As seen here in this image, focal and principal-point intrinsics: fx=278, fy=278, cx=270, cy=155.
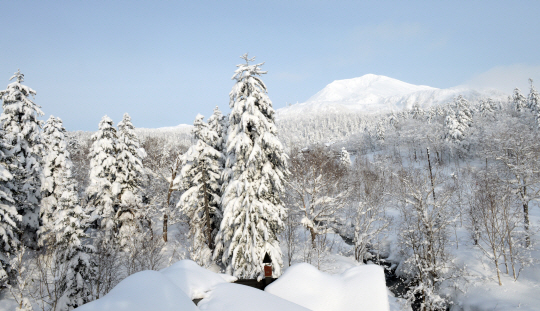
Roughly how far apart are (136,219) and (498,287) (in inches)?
1136

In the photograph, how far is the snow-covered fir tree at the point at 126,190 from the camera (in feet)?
76.0

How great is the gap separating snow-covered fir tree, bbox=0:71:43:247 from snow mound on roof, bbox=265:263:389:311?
1860cm

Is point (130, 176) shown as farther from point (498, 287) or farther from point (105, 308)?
point (498, 287)

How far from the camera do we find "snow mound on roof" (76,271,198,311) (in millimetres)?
4367

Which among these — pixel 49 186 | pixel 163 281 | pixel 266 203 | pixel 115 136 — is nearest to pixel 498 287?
pixel 266 203

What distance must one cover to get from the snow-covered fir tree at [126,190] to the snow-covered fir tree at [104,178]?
16.7 inches

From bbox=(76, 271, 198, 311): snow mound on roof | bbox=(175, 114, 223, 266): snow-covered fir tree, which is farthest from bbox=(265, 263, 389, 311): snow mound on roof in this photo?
bbox=(175, 114, 223, 266): snow-covered fir tree

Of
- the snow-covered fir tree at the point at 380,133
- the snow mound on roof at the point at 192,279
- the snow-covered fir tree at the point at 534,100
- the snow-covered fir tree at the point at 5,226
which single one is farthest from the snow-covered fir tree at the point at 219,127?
the snow-covered fir tree at the point at 380,133

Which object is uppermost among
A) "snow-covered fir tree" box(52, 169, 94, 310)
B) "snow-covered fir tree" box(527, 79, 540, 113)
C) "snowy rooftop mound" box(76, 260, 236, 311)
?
A: "snow-covered fir tree" box(527, 79, 540, 113)

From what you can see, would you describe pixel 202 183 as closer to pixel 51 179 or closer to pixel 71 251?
pixel 71 251

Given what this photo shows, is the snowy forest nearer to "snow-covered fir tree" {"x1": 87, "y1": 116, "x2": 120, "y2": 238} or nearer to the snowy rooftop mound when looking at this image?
"snow-covered fir tree" {"x1": 87, "y1": 116, "x2": 120, "y2": 238}

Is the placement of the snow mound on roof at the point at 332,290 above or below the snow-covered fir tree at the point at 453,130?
below

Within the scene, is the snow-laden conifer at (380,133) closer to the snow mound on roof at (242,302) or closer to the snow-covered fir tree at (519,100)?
the snow-covered fir tree at (519,100)

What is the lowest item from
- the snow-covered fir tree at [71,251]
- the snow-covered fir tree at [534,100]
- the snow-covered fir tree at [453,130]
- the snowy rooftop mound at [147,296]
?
the snow-covered fir tree at [71,251]
